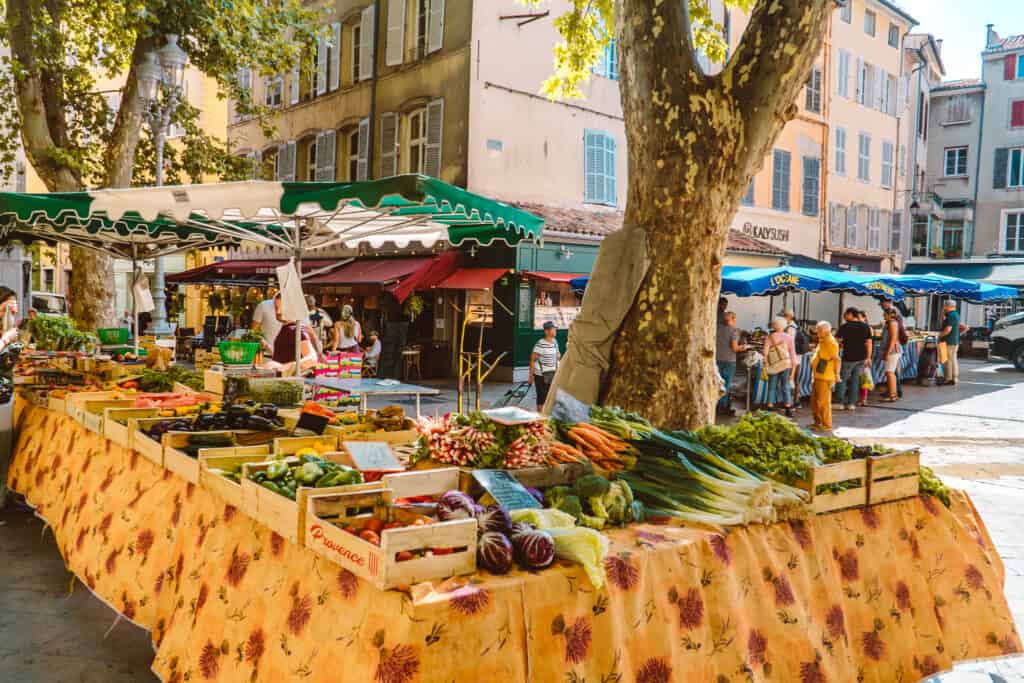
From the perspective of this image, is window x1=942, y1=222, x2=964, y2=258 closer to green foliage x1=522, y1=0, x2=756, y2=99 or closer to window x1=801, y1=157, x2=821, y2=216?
window x1=801, y1=157, x2=821, y2=216

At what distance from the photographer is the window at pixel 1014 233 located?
111ft

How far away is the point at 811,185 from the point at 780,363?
14.7 metres

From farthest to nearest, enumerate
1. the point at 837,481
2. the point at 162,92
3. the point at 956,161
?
the point at 956,161
the point at 162,92
the point at 837,481

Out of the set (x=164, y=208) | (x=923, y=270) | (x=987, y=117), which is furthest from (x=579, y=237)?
(x=987, y=117)

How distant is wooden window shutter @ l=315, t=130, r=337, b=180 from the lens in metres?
20.9

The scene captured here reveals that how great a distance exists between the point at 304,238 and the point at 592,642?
538 cm

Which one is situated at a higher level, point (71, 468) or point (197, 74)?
point (197, 74)

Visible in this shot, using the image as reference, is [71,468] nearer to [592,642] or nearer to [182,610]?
[182,610]

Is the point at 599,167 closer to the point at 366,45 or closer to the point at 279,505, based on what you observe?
the point at 366,45

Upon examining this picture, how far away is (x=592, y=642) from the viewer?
2.56 m

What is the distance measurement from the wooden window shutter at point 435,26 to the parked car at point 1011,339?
16.1 m

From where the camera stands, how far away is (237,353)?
21.9 feet

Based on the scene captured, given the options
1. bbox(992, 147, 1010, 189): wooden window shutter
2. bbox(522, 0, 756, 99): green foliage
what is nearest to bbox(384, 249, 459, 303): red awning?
bbox(522, 0, 756, 99): green foliage

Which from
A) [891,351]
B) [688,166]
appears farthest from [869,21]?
[688,166]
